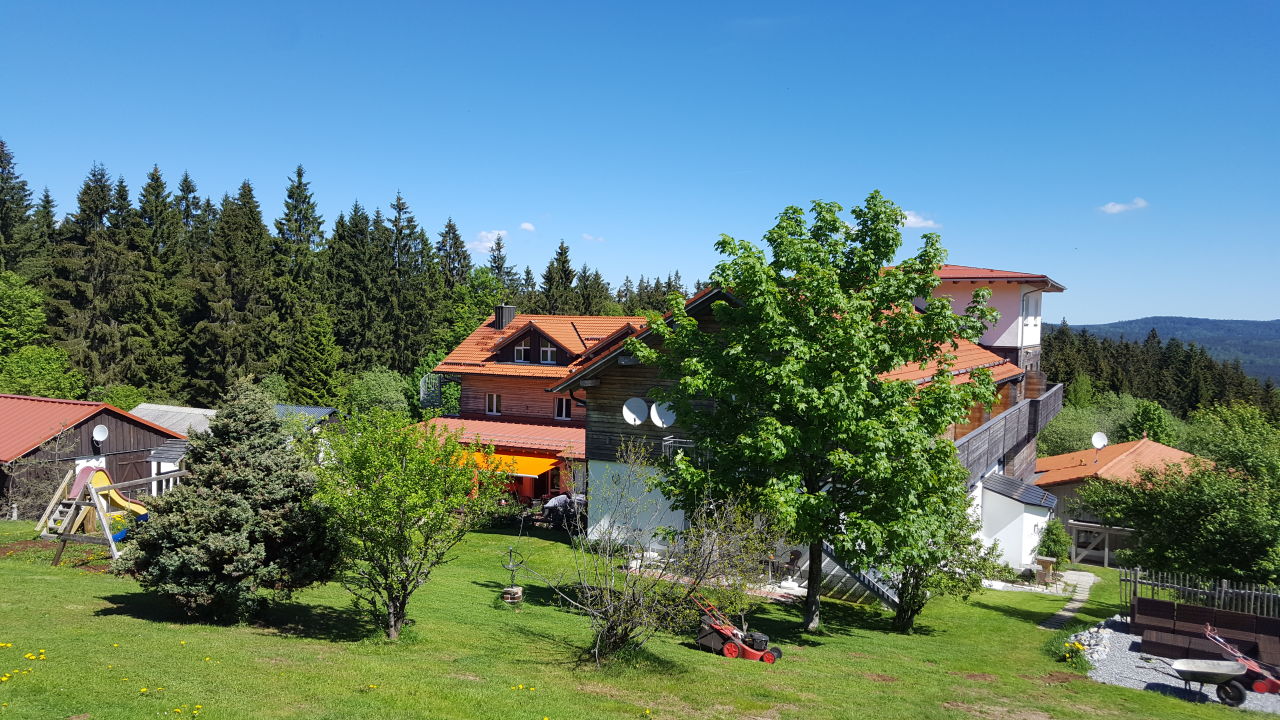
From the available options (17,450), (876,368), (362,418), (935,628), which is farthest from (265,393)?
(17,450)

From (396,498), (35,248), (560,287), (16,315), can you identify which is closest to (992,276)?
(396,498)

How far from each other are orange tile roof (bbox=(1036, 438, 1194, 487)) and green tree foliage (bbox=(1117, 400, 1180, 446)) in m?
10.7

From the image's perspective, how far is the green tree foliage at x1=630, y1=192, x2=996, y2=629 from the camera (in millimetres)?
15375

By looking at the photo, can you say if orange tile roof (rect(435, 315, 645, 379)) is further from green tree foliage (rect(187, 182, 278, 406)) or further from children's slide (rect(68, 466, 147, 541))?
green tree foliage (rect(187, 182, 278, 406))

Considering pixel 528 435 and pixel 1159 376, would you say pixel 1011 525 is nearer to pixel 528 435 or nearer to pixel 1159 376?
pixel 528 435

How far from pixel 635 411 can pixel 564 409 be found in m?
14.3

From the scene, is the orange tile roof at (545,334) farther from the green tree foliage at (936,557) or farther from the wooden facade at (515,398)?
the green tree foliage at (936,557)

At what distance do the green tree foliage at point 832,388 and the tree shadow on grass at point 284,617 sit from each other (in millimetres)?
6894

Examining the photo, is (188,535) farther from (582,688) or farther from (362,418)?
(582,688)

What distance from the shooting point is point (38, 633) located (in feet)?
39.8

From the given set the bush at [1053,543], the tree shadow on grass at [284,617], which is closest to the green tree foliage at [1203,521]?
the bush at [1053,543]

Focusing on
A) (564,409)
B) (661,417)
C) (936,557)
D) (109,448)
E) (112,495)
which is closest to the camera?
(936,557)

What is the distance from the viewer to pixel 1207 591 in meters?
17.3

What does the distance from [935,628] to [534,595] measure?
9719 millimetres
